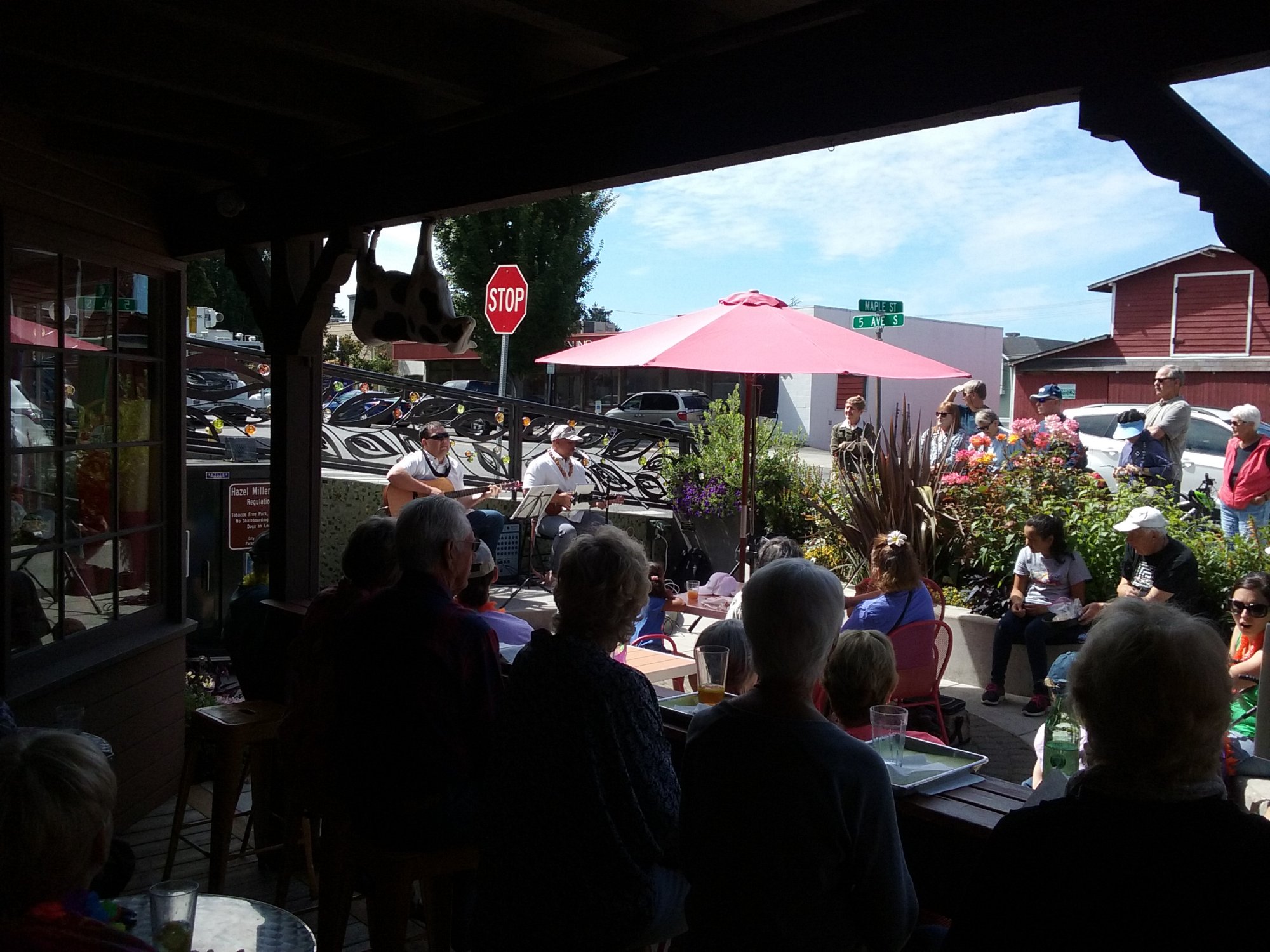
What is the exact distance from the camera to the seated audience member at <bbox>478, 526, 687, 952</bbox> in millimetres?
2115

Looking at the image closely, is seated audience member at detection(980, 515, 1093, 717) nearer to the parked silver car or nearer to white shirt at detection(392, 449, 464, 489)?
white shirt at detection(392, 449, 464, 489)

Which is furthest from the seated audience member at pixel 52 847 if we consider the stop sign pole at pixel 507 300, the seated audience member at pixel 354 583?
the stop sign pole at pixel 507 300

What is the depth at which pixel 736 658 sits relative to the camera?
118 inches

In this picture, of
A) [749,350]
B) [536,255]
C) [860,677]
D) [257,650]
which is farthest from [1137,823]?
[536,255]

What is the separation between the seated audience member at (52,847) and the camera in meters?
1.53

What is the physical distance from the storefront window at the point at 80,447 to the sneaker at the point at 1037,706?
4.41 meters

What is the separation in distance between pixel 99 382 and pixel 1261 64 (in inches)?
158

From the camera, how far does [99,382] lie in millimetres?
4238

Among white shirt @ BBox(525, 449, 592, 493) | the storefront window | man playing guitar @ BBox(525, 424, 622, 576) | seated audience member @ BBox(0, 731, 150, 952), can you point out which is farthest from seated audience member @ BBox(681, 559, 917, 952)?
white shirt @ BBox(525, 449, 592, 493)

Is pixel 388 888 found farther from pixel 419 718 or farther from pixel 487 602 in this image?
pixel 487 602

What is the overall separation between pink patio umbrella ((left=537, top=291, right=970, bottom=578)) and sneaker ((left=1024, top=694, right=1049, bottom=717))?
6.56ft

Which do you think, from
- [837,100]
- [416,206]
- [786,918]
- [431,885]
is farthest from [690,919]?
[416,206]

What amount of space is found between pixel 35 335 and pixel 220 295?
27740 millimetres

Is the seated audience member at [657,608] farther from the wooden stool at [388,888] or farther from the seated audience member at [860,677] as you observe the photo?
the wooden stool at [388,888]
